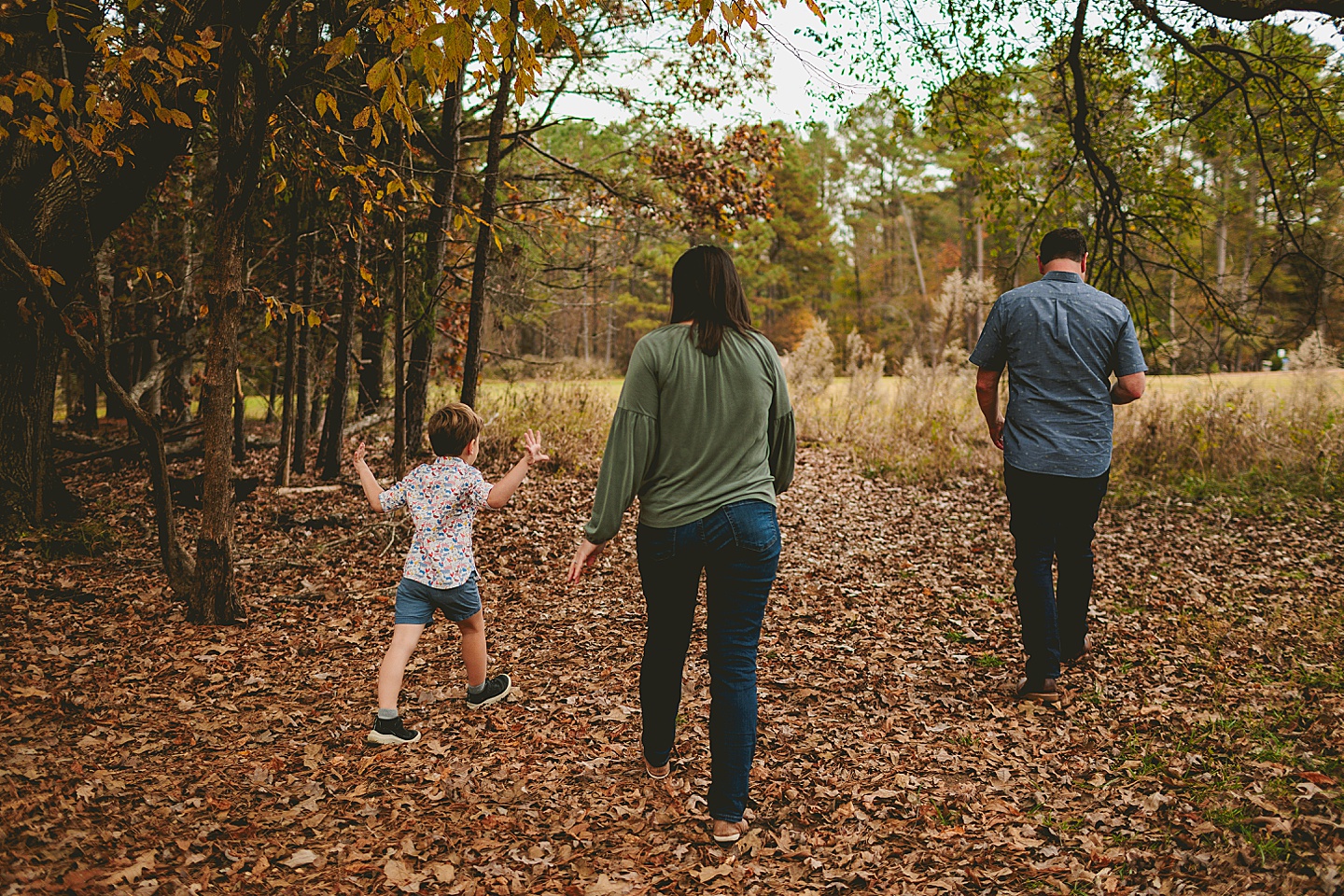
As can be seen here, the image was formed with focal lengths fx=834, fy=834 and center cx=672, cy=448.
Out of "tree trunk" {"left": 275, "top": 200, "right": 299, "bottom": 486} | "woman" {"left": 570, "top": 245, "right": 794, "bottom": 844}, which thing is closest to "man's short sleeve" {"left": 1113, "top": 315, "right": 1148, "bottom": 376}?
"woman" {"left": 570, "top": 245, "right": 794, "bottom": 844}

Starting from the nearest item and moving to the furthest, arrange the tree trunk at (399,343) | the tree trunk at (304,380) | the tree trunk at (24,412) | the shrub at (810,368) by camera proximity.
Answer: the tree trunk at (24,412)
the tree trunk at (399,343)
the tree trunk at (304,380)
the shrub at (810,368)

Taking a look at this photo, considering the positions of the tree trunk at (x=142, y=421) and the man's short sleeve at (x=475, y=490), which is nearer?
the man's short sleeve at (x=475, y=490)

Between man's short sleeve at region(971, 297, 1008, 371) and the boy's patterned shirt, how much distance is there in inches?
105

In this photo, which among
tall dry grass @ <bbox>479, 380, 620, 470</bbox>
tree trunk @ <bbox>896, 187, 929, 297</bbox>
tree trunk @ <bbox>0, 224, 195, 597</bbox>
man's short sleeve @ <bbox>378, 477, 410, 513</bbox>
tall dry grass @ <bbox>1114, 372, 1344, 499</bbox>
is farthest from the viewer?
tree trunk @ <bbox>896, 187, 929, 297</bbox>

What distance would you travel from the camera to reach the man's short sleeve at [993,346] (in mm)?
4406

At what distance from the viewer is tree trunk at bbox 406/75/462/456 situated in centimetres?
897

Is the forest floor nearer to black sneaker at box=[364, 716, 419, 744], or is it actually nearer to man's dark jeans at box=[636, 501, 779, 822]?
black sneaker at box=[364, 716, 419, 744]

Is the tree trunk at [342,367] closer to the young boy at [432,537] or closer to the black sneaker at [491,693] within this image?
the young boy at [432,537]

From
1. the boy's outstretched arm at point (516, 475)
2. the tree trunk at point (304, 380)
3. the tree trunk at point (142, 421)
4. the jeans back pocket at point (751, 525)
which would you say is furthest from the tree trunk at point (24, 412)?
the jeans back pocket at point (751, 525)

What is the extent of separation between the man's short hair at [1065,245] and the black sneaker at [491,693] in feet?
12.1

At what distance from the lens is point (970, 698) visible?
4477 mm

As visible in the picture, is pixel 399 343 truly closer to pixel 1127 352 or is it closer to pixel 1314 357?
pixel 1127 352

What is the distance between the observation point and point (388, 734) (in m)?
3.86

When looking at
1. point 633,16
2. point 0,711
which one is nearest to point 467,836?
point 0,711
